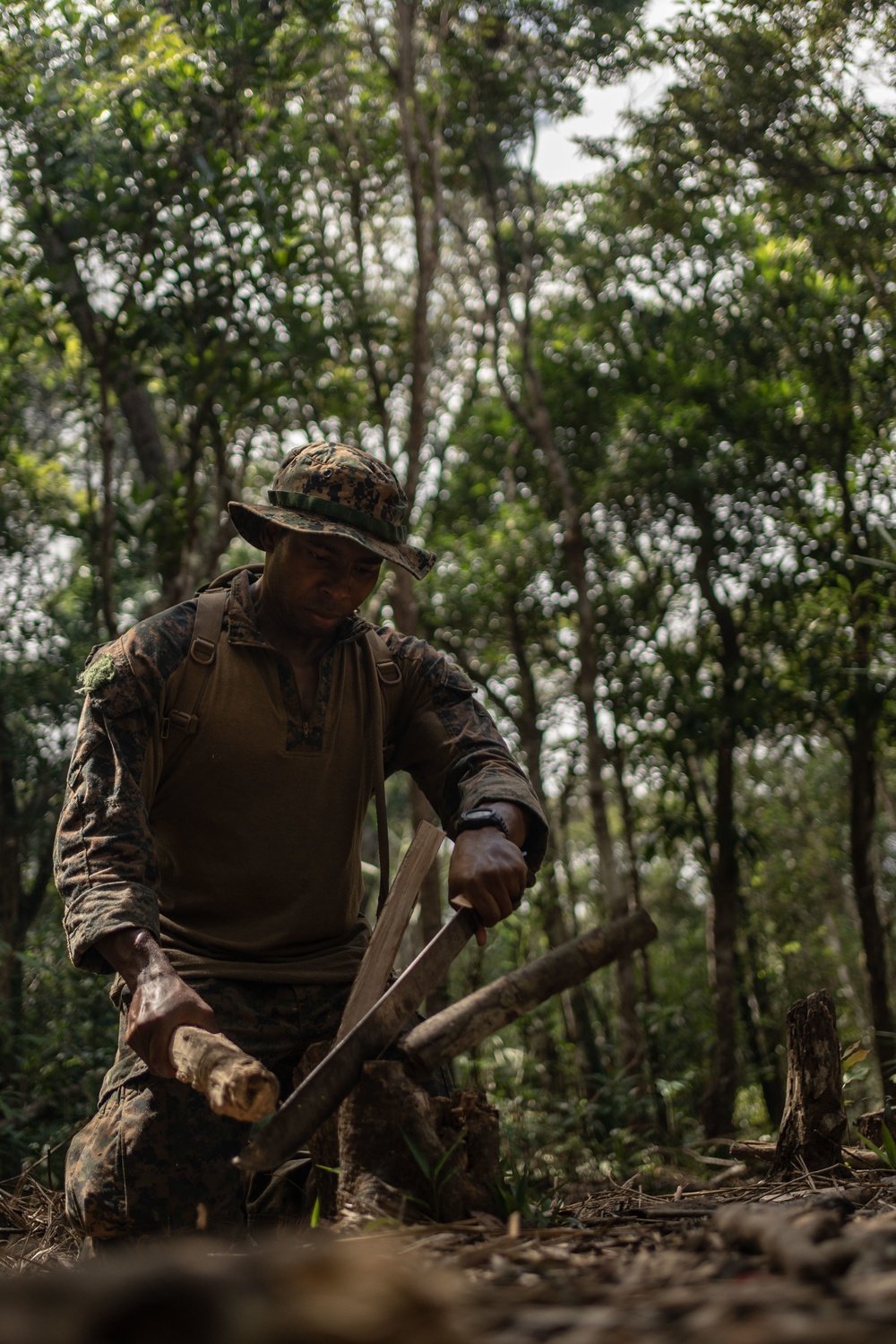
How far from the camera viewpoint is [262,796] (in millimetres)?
3314

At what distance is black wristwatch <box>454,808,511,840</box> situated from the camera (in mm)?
3018

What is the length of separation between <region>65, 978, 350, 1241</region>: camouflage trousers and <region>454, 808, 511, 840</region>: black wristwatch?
35.2 inches

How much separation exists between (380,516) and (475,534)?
6077 mm

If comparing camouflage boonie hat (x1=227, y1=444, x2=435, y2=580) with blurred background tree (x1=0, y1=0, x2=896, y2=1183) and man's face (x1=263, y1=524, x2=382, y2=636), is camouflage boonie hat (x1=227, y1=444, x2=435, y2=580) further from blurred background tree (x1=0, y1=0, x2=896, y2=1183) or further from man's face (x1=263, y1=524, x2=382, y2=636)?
blurred background tree (x1=0, y1=0, x2=896, y2=1183)

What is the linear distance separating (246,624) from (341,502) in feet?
1.66

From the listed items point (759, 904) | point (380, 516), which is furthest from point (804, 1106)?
point (759, 904)

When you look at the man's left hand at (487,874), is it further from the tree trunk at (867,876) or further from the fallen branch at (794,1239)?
the tree trunk at (867,876)

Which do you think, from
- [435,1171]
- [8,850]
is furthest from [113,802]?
[8,850]

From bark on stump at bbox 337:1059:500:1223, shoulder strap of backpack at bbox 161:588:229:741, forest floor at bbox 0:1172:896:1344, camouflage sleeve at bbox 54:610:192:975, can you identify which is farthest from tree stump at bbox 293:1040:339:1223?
shoulder strap of backpack at bbox 161:588:229:741

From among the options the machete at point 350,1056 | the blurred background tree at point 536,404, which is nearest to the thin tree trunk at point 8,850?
the blurred background tree at point 536,404

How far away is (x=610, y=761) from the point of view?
30.8 ft

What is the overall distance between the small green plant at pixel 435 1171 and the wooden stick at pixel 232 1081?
41 cm

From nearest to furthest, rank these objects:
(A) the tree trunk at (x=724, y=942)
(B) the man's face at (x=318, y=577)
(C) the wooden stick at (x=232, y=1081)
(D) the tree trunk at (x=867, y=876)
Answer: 1. (C) the wooden stick at (x=232, y=1081)
2. (B) the man's face at (x=318, y=577)
3. (D) the tree trunk at (x=867, y=876)
4. (A) the tree trunk at (x=724, y=942)

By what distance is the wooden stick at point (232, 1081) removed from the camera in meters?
2.06
